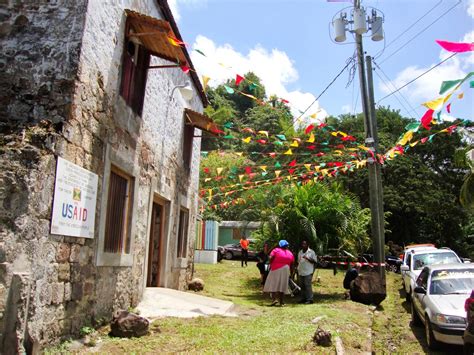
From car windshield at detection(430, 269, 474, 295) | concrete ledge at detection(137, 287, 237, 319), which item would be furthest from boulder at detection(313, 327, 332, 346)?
car windshield at detection(430, 269, 474, 295)

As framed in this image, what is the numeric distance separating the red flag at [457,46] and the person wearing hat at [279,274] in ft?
21.1

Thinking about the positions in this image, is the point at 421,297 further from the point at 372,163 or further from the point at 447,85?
the point at 372,163

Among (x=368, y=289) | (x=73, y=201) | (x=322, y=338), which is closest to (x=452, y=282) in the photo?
(x=368, y=289)

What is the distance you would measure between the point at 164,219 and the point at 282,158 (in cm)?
2675

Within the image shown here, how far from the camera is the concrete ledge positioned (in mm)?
7571

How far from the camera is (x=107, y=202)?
660cm

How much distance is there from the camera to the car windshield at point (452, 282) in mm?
7795

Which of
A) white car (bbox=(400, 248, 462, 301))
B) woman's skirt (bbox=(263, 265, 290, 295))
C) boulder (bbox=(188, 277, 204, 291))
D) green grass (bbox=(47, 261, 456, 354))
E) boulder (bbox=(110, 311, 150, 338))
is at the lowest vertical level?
green grass (bbox=(47, 261, 456, 354))

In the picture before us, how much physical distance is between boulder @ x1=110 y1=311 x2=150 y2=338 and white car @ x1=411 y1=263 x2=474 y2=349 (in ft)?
14.5

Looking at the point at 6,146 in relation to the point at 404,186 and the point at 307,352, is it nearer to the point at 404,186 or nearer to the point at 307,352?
the point at 307,352

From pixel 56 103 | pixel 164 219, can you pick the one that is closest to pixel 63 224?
pixel 56 103

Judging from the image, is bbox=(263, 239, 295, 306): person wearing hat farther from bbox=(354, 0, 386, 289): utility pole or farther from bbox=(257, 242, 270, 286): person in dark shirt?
bbox=(354, 0, 386, 289): utility pole

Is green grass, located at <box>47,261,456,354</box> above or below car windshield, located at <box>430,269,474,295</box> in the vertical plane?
below

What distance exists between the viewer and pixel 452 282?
26.4 ft
